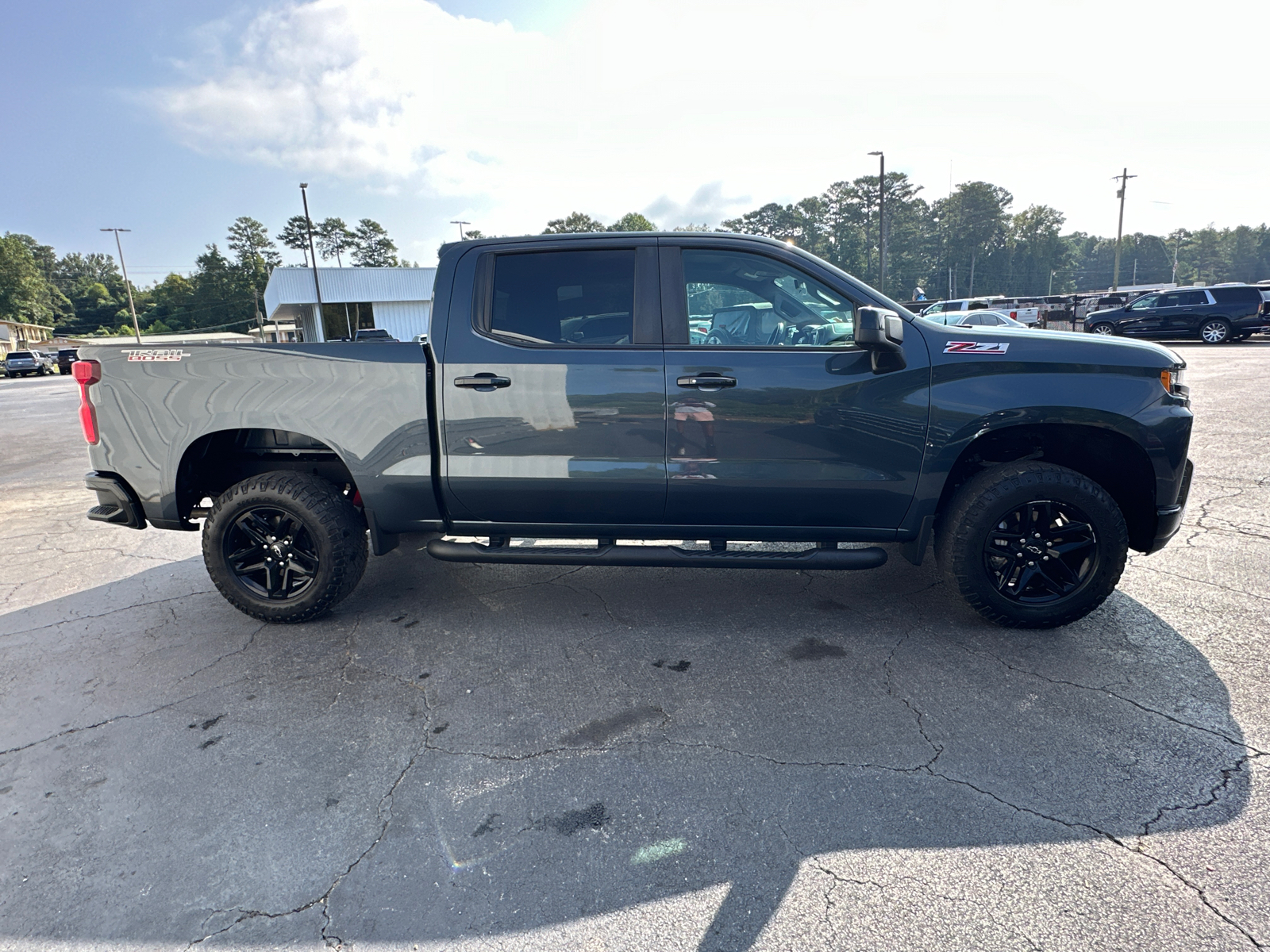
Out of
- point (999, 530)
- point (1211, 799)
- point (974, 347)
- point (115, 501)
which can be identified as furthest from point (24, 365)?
point (1211, 799)

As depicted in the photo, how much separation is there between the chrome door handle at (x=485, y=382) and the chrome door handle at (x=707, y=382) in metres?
0.86

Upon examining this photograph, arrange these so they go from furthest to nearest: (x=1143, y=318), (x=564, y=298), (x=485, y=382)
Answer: (x=1143, y=318) → (x=564, y=298) → (x=485, y=382)

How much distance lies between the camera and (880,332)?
127 inches

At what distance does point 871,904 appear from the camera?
203cm

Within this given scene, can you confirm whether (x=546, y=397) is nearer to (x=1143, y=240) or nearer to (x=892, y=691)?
(x=892, y=691)

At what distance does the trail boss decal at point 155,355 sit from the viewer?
3.79 m

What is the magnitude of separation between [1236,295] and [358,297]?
137 ft

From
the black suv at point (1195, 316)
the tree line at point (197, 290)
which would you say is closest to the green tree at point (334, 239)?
the tree line at point (197, 290)

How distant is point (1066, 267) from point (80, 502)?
135090 mm

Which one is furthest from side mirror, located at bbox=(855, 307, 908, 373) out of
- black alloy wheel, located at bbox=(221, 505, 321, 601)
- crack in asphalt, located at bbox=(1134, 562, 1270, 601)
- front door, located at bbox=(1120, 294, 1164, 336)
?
front door, located at bbox=(1120, 294, 1164, 336)

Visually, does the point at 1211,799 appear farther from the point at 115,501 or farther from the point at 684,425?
the point at 115,501

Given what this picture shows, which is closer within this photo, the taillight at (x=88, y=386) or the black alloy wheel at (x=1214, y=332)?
the taillight at (x=88, y=386)

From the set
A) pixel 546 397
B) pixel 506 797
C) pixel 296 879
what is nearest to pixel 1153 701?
pixel 506 797

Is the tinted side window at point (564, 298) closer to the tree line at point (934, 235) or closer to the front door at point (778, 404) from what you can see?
the front door at point (778, 404)
